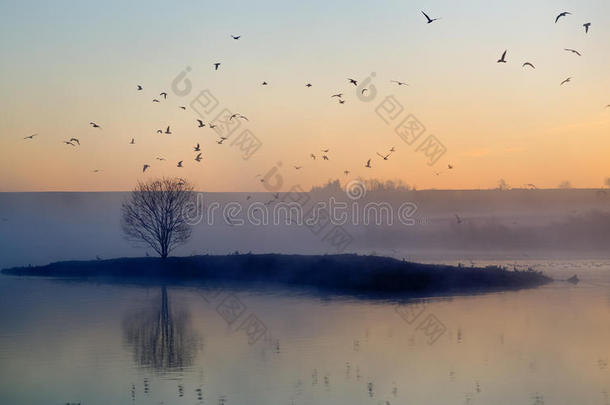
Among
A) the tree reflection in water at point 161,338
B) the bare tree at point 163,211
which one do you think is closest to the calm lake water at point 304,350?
the tree reflection in water at point 161,338

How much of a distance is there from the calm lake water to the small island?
5.27 metres

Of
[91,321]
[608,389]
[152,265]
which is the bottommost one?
[608,389]

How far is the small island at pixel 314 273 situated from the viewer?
54.9 meters

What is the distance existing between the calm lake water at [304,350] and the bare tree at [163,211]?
2040 centimetres

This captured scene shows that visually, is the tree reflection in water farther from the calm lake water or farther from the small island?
the small island

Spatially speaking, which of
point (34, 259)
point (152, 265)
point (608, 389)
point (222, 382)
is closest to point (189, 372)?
point (222, 382)

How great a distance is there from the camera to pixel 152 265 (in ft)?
221

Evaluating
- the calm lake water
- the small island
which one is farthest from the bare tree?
the calm lake water

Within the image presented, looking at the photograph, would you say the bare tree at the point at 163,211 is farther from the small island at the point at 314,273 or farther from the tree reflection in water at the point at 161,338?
the tree reflection in water at the point at 161,338

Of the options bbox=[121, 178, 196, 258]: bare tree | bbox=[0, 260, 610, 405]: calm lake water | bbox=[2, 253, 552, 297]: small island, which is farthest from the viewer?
bbox=[121, 178, 196, 258]: bare tree

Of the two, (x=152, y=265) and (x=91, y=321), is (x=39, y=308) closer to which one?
(x=91, y=321)

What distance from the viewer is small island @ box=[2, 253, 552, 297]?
180ft

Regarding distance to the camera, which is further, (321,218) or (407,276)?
(321,218)

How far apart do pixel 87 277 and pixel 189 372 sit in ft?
143
